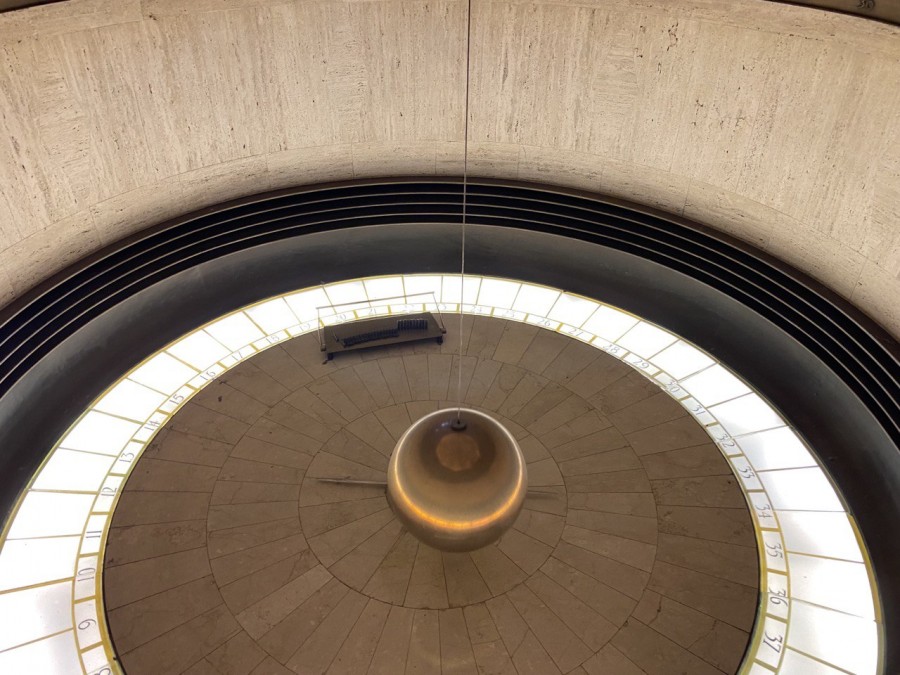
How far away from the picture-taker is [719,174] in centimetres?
791

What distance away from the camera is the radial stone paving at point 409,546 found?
496cm

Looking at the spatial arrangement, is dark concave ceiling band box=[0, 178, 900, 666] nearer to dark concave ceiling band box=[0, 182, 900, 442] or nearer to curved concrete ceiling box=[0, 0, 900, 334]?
dark concave ceiling band box=[0, 182, 900, 442]

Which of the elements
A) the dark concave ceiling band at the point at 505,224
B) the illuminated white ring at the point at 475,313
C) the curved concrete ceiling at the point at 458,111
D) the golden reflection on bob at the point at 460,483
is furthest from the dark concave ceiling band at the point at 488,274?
the golden reflection on bob at the point at 460,483

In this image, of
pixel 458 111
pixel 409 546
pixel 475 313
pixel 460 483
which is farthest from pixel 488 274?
pixel 460 483

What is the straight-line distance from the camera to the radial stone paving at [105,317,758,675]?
4965 mm

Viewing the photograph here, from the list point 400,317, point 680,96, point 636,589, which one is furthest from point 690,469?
point 680,96

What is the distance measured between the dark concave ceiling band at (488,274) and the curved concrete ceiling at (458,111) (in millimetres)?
374

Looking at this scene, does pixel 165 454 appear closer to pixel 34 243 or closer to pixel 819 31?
pixel 34 243

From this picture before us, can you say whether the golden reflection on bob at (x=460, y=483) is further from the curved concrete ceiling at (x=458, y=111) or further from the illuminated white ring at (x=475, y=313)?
the curved concrete ceiling at (x=458, y=111)

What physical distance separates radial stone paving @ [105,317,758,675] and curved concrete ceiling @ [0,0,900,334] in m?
2.66

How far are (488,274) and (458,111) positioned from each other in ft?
7.26

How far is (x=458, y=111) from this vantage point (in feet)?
28.8

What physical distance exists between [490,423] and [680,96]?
5.39 m

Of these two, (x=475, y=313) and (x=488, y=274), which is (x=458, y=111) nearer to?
(x=488, y=274)
